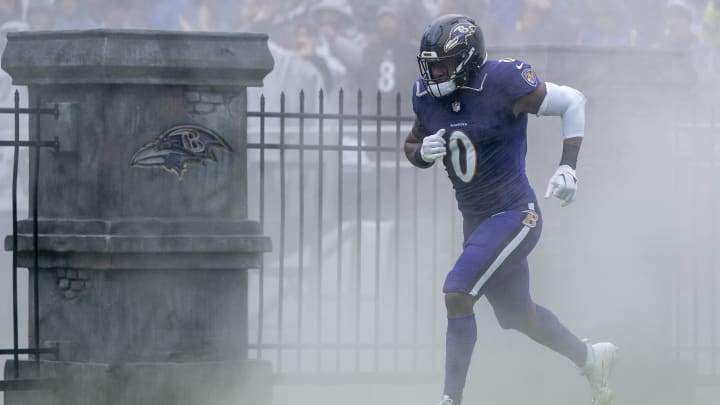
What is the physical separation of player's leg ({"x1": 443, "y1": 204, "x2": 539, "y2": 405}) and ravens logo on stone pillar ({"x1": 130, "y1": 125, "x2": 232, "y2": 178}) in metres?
1.98

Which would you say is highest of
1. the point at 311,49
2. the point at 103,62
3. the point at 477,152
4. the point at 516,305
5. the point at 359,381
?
the point at 311,49

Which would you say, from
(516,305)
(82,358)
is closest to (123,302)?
(82,358)

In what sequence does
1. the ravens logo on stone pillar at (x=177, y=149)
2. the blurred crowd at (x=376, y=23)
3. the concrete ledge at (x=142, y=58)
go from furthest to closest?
the blurred crowd at (x=376, y=23), the ravens logo on stone pillar at (x=177, y=149), the concrete ledge at (x=142, y=58)

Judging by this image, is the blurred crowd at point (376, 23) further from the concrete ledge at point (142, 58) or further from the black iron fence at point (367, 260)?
the concrete ledge at point (142, 58)

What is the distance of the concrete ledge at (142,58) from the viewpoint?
7957 millimetres

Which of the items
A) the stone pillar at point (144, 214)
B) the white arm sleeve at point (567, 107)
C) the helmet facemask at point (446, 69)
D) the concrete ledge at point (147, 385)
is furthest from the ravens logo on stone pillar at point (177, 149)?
the white arm sleeve at point (567, 107)

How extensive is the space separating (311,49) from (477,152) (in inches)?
693

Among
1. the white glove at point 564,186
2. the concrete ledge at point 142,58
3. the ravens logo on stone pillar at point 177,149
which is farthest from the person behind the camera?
the ravens logo on stone pillar at point 177,149

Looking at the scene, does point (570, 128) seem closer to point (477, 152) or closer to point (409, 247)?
point (477, 152)

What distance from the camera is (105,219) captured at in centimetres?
809

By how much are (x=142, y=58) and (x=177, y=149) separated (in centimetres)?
54

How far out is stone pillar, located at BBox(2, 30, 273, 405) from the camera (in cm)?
802

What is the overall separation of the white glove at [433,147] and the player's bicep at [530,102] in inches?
15.7

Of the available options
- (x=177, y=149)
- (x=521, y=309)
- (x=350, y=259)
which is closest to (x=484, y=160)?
(x=521, y=309)
